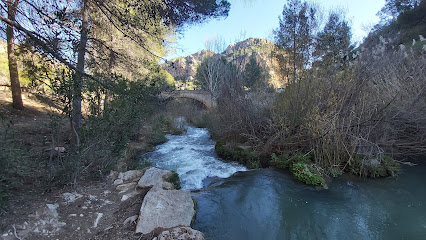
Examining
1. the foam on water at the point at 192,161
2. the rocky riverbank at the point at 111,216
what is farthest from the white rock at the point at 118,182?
the foam on water at the point at 192,161

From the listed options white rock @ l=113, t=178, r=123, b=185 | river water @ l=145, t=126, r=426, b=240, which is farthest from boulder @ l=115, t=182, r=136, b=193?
river water @ l=145, t=126, r=426, b=240

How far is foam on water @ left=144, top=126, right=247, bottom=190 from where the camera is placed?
20.5ft

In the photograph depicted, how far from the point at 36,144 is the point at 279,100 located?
280 inches

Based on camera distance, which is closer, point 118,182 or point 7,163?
point 7,163

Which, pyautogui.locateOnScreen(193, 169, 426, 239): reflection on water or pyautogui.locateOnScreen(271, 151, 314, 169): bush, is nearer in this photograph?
pyautogui.locateOnScreen(193, 169, 426, 239): reflection on water

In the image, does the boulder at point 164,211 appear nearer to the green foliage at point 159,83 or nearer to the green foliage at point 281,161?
the green foliage at point 159,83

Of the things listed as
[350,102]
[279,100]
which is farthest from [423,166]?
[279,100]

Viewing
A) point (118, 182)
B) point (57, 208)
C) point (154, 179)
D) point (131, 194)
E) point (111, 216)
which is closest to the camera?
point (57, 208)

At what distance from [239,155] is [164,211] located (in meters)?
4.68

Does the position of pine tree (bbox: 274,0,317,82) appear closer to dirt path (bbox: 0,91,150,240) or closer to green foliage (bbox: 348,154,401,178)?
green foliage (bbox: 348,154,401,178)

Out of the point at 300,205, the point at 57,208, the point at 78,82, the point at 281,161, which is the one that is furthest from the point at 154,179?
the point at 281,161

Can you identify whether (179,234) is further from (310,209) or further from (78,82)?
(310,209)

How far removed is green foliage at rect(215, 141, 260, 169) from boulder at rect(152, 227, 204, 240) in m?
4.38

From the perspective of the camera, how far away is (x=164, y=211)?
317 centimetres
